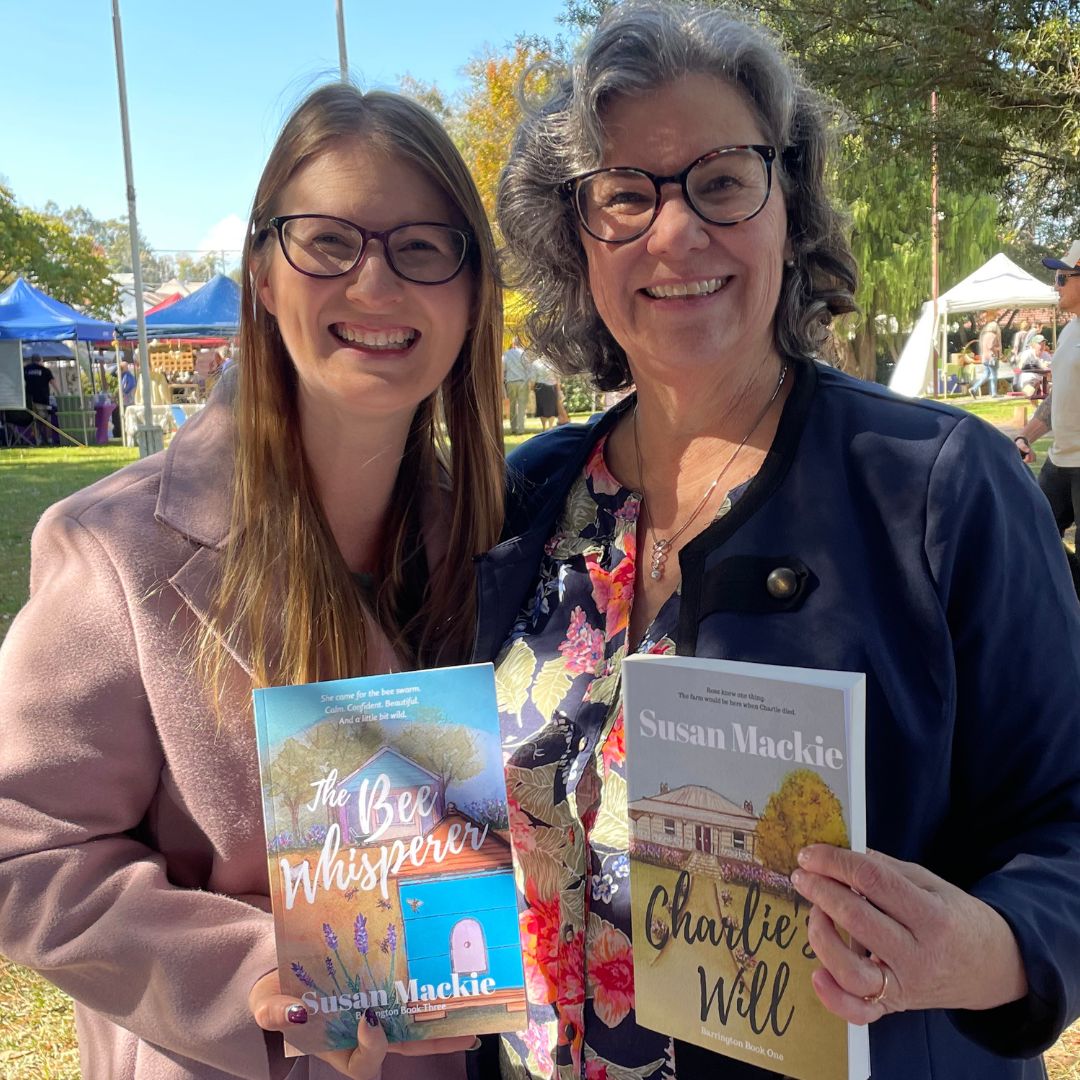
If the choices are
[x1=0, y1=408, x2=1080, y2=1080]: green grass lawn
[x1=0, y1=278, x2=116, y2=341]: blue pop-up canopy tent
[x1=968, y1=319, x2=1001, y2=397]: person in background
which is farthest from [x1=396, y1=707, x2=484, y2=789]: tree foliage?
[x1=968, y1=319, x2=1001, y2=397]: person in background

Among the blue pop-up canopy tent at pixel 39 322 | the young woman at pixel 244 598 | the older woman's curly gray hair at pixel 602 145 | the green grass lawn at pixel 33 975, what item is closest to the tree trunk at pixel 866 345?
the green grass lawn at pixel 33 975

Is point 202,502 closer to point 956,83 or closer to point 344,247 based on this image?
point 344,247

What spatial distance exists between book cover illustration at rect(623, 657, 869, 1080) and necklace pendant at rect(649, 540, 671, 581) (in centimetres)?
50

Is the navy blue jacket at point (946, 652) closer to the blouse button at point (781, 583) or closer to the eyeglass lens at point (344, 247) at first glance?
the blouse button at point (781, 583)

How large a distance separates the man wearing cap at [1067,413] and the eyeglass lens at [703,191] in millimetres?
5560

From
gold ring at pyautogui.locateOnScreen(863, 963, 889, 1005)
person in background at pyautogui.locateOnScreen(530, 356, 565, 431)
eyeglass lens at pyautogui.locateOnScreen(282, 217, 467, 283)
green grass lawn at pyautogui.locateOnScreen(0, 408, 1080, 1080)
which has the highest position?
eyeglass lens at pyautogui.locateOnScreen(282, 217, 467, 283)

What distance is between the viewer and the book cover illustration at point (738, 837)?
1.15 meters

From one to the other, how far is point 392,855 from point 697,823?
0.43m

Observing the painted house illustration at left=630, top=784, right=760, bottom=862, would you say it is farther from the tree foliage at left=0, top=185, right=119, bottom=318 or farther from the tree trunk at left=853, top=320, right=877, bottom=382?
the tree foliage at left=0, top=185, right=119, bottom=318

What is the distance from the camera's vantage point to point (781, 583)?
150 cm

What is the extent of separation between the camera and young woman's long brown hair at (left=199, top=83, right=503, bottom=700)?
172cm

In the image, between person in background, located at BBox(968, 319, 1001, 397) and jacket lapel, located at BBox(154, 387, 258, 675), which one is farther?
person in background, located at BBox(968, 319, 1001, 397)

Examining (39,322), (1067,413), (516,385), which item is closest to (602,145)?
(1067,413)

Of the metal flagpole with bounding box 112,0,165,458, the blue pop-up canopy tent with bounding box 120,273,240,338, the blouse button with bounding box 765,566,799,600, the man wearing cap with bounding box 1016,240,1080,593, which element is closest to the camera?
the blouse button with bounding box 765,566,799,600
